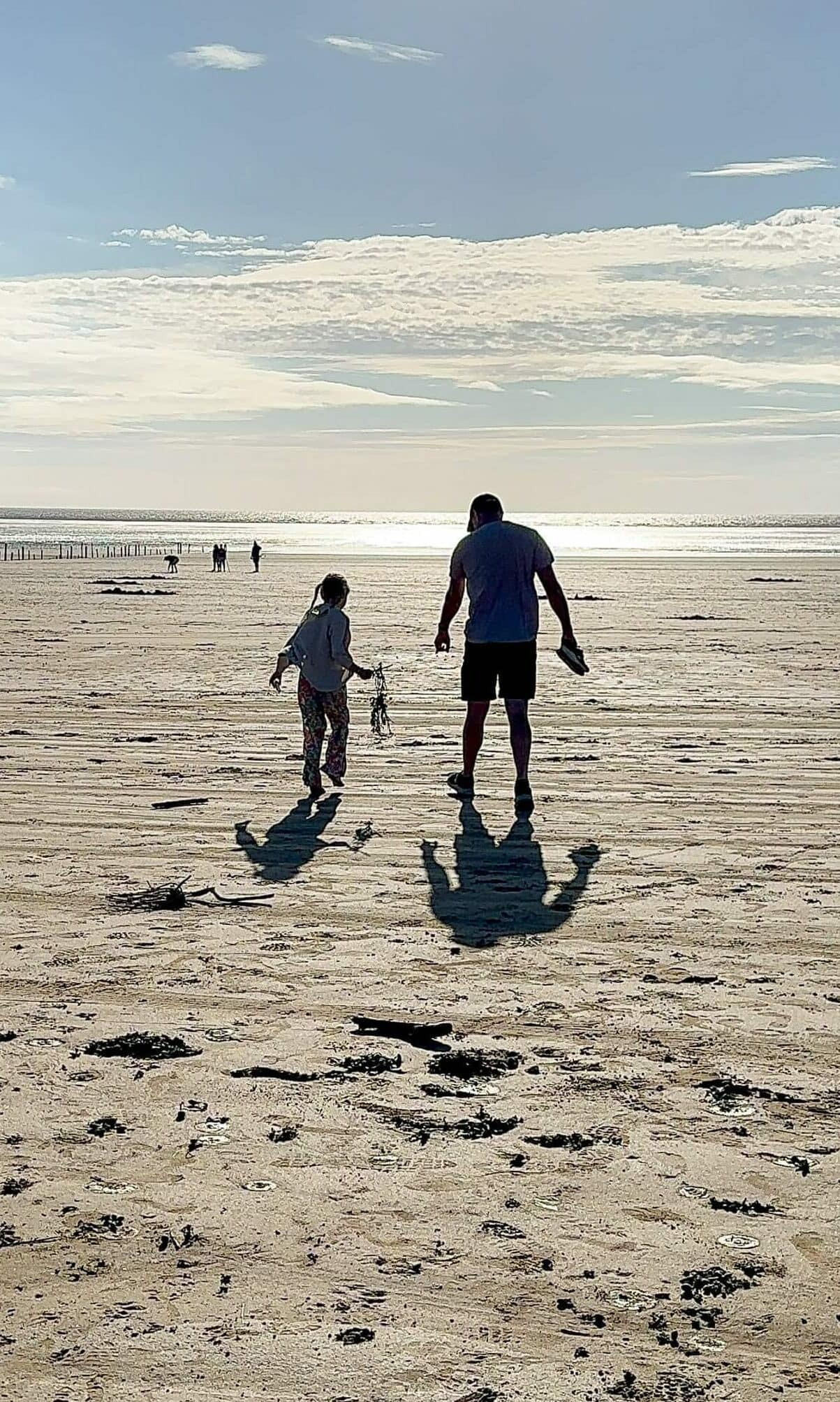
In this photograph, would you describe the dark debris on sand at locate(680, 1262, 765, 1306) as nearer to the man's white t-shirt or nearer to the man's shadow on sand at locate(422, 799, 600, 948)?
the man's shadow on sand at locate(422, 799, 600, 948)

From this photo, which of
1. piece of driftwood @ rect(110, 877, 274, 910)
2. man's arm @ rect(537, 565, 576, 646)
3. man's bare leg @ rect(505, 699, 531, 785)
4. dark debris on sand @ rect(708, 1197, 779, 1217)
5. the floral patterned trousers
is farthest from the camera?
the floral patterned trousers

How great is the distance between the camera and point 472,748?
31.8 ft

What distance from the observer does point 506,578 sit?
30.8 feet

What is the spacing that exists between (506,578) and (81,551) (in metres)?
84.1

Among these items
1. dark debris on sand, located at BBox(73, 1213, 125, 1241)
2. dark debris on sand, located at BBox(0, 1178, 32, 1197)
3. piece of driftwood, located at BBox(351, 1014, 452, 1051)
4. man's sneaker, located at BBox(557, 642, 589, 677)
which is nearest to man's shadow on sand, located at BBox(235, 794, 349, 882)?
man's sneaker, located at BBox(557, 642, 589, 677)

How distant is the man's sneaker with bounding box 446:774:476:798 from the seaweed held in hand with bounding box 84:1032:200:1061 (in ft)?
15.5

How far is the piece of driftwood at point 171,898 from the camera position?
265 inches

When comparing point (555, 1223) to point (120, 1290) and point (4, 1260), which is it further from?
point (4, 1260)

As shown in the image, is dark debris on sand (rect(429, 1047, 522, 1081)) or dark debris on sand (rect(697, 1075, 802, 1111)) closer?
dark debris on sand (rect(697, 1075, 802, 1111))

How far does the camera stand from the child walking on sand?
9984 millimetres

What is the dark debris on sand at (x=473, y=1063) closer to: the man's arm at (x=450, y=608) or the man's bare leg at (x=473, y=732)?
the man's bare leg at (x=473, y=732)

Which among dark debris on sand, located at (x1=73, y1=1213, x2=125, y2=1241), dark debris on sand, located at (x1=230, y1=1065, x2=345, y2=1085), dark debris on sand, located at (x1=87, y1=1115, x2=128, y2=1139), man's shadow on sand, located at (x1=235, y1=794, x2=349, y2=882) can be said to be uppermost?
man's shadow on sand, located at (x1=235, y1=794, x2=349, y2=882)

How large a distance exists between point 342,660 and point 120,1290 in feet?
22.5

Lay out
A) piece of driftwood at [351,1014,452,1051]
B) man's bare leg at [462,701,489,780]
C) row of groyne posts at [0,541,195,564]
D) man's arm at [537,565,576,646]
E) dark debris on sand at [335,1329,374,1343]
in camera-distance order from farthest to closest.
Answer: row of groyne posts at [0,541,195,564], man's bare leg at [462,701,489,780], man's arm at [537,565,576,646], piece of driftwood at [351,1014,452,1051], dark debris on sand at [335,1329,374,1343]
